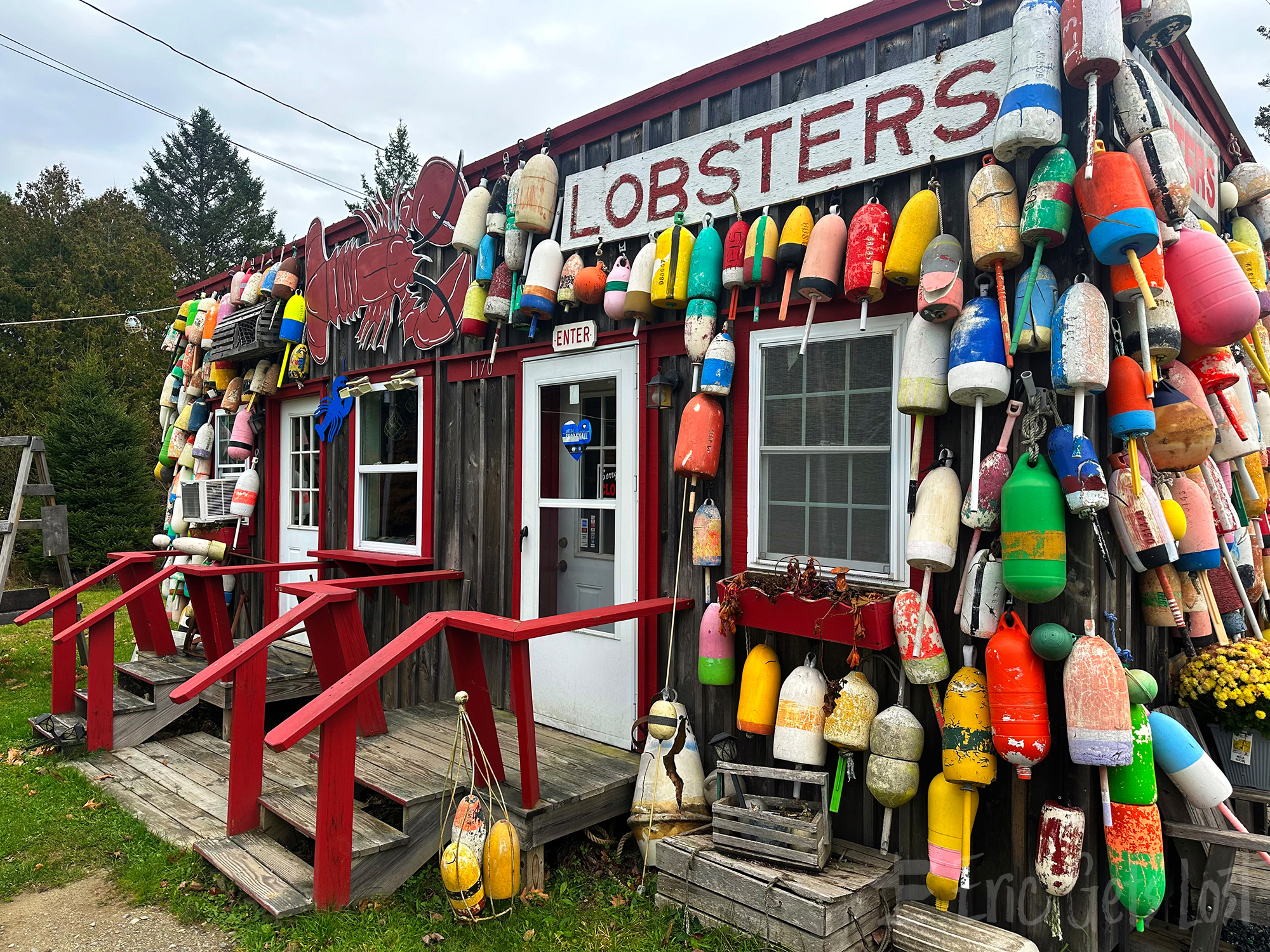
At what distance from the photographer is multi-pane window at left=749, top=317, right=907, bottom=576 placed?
3.21 m

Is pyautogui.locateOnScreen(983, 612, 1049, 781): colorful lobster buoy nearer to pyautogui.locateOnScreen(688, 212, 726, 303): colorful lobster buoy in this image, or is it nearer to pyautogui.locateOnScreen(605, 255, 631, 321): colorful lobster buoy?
pyautogui.locateOnScreen(688, 212, 726, 303): colorful lobster buoy

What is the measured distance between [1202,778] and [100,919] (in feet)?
13.8

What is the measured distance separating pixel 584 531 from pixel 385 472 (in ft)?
6.82

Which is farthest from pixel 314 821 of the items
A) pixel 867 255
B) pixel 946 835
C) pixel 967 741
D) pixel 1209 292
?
pixel 1209 292

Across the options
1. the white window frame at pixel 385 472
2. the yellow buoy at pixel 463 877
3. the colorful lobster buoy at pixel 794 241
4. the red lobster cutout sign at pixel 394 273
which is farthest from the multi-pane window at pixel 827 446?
the white window frame at pixel 385 472

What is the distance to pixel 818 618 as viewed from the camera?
3.10 metres

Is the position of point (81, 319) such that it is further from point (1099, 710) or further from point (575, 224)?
point (1099, 710)

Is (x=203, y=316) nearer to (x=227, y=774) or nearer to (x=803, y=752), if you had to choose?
(x=227, y=774)

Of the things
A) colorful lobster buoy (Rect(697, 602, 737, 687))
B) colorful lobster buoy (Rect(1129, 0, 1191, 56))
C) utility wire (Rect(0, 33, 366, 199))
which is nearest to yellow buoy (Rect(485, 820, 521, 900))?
colorful lobster buoy (Rect(697, 602, 737, 687))

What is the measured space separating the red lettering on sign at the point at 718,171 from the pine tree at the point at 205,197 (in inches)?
1041

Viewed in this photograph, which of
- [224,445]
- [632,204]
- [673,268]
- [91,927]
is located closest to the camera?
[91,927]

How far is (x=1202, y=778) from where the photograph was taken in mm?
2695

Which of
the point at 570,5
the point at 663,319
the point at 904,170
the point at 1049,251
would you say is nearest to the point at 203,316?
the point at 570,5

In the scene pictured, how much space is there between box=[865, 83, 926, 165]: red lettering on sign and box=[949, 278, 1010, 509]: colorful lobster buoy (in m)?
0.80
